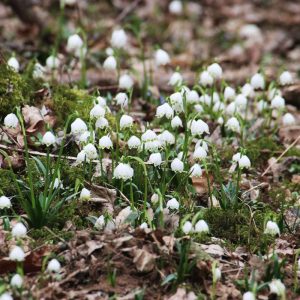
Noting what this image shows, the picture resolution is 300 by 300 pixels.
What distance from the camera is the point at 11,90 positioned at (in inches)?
183

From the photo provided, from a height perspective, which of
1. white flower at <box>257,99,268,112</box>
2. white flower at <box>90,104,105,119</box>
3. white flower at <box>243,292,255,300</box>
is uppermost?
white flower at <box>90,104,105,119</box>

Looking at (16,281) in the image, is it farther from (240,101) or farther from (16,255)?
(240,101)

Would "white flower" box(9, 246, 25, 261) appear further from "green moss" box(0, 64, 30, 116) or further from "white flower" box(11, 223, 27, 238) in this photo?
"green moss" box(0, 64, 30, 116)

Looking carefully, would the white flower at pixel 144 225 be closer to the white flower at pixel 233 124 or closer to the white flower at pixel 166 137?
the white flower at pixel 166 137

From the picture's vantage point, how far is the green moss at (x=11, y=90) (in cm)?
453

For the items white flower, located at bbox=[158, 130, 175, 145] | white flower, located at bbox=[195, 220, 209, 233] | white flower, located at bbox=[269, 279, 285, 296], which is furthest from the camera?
white flower, located at bbox=[158, 130, 175, 145]

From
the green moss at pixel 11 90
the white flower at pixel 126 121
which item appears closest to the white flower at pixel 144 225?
the white flower at pixel 126 121

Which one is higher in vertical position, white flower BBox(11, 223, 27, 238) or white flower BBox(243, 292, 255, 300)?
white flower BBox(11, 223, 27, 238)

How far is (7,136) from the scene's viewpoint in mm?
4375

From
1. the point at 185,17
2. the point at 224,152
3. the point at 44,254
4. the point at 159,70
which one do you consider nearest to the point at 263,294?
the point at 44,254

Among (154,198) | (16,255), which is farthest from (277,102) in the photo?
(16,255)

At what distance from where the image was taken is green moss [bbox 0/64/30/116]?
14.9ft

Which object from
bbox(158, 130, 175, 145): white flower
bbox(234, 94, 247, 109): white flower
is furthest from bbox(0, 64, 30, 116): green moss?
bbox(234, 94, 247, 109): white flower

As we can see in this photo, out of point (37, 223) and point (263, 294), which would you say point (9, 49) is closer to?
point (37, 223)
